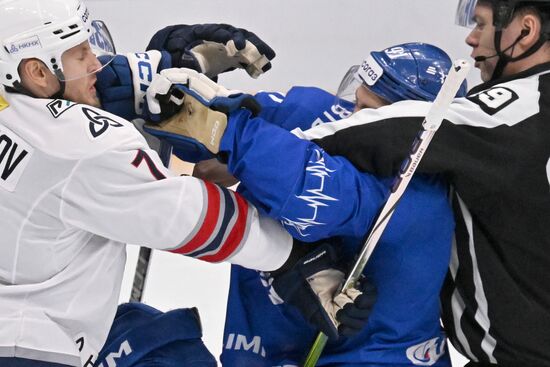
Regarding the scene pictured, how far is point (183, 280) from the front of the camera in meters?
3.15

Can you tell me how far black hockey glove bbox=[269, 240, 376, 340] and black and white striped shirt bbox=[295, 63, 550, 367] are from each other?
0.69 ft

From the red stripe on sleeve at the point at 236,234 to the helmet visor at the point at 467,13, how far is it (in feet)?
2.33

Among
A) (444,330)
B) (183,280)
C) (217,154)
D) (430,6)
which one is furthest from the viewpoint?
(430,6)

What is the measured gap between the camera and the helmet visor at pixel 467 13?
211 centimetres

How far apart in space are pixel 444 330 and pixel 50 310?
858 mm

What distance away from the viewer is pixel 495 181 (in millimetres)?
1813

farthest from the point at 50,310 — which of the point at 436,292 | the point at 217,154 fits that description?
the point at 436,292

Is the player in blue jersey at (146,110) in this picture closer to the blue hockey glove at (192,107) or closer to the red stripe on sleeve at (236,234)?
the blue hockey glove at (192,107)

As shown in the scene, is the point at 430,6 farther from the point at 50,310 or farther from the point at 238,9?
the point at 50,310

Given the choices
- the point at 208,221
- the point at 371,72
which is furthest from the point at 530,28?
the point at 208,221

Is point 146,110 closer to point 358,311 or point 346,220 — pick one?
point 346,220

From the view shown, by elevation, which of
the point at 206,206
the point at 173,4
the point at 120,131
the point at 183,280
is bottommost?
the point at 183,280

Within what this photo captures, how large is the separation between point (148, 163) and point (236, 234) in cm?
23

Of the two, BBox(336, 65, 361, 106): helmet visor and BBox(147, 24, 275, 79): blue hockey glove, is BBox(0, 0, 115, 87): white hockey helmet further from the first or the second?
BBox(336, 65, 361, 106): helmet visor
